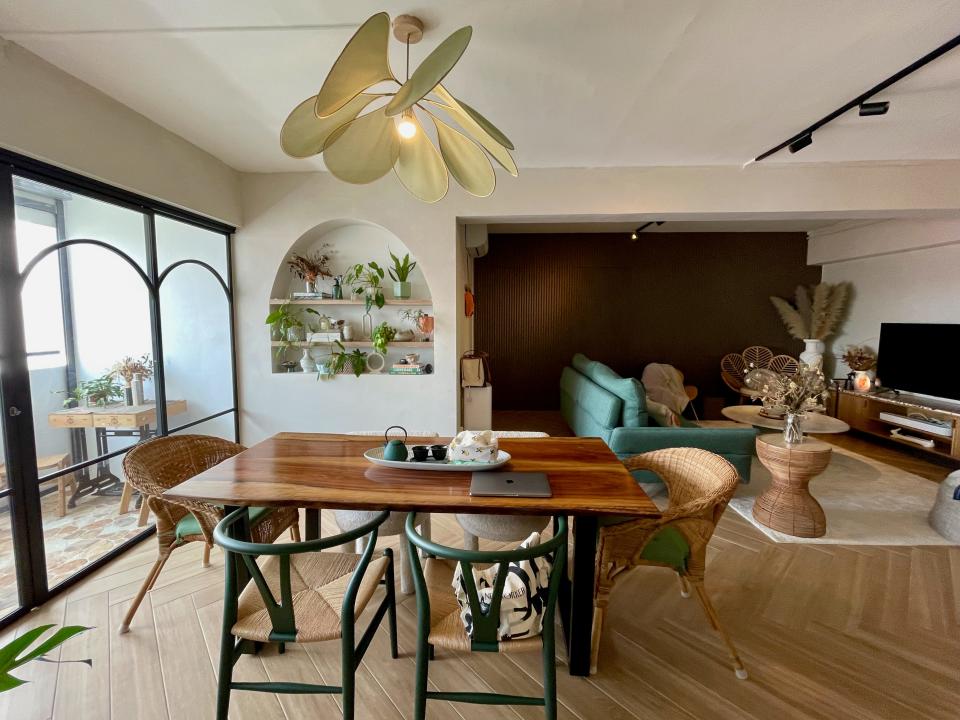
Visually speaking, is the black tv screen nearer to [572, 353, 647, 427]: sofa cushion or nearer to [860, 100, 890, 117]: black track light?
[860, 100, 890, 117]: black track light

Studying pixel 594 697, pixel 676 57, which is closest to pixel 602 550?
pixel 594 697

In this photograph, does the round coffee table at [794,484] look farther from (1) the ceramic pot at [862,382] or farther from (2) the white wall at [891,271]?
(2) the white wall at [891,271]

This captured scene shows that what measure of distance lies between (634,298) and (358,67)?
570 centimetres

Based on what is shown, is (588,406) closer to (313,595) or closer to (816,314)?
(313,595)

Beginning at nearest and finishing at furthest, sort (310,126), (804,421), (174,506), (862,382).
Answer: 1. (310,126)
2. (174,506)
3. (804,421)
4. (862,382)

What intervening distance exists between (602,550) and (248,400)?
3.29 meters

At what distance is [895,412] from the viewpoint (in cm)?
446

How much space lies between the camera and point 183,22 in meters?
1.84

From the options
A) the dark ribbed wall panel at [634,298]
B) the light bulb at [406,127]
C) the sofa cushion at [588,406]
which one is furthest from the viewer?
the dark ribbed wall panel at [634,298]

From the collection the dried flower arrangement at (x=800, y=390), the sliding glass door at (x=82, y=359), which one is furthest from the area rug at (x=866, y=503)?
the sliding glass door at (x=82, y=359)

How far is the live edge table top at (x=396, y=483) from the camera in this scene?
58.0 inches

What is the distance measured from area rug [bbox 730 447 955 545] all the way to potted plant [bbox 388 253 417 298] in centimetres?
309

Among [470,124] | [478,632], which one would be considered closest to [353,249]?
[470,124]

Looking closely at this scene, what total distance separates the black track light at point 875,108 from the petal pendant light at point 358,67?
2.79 metres
